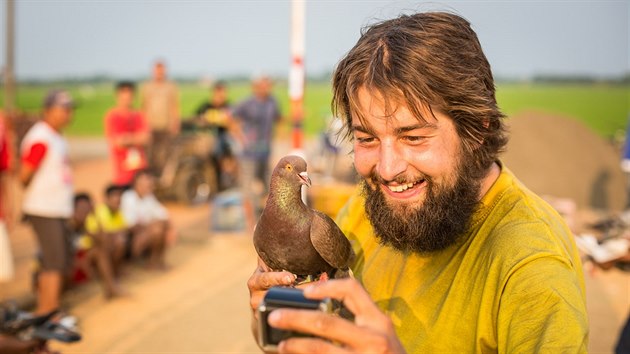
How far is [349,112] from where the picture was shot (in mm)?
2119

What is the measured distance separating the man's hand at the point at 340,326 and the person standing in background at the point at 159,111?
11431mm

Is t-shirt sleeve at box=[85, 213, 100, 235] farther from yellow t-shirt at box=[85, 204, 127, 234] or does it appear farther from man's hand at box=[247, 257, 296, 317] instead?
man's hand at box=[247, 257, 296, 317]

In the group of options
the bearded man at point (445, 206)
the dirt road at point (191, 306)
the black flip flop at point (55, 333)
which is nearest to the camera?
the bearded man at point (445, 206)

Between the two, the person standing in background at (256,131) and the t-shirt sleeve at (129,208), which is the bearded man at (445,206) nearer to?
the t-shirt sleeve at (129,208)

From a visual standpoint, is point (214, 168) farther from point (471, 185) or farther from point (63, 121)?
point (471, 185)

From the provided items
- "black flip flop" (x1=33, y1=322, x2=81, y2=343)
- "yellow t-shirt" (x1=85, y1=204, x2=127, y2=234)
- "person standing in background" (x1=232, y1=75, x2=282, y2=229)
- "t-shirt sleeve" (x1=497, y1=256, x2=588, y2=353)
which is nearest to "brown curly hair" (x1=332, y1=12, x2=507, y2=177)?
"t-shirt sleeve" (x1=497, y1=256, x2=588, y2=353)

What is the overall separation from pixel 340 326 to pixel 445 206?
72cm

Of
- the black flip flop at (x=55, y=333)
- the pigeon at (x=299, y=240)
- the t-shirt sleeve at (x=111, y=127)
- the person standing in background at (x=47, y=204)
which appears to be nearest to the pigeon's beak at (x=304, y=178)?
the pigeon at (x=299, y=240)

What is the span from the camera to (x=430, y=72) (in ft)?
6.14

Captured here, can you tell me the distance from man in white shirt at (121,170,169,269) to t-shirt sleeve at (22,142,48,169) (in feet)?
7.60

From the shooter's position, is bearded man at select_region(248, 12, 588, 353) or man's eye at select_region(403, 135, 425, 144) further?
man's eye at select_region(403, 135, 425, 144)

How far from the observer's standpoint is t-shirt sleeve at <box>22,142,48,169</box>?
619 centimetres

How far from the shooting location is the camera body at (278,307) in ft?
4.54

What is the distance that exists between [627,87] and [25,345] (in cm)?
8894
